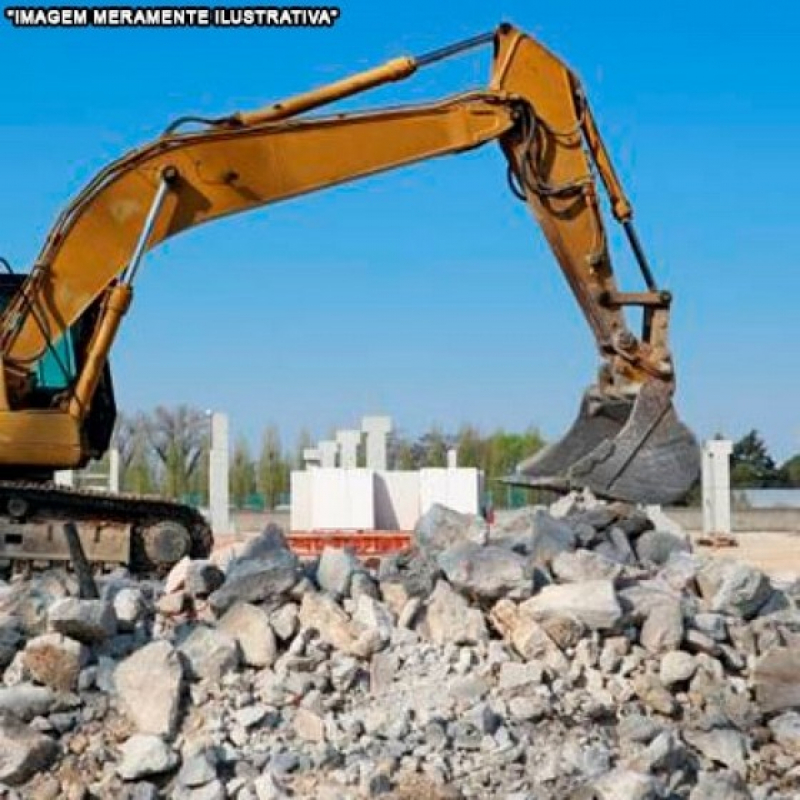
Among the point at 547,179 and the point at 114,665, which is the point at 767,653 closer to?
the point at 114,665

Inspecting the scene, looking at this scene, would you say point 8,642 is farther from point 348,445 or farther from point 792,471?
point 792,471

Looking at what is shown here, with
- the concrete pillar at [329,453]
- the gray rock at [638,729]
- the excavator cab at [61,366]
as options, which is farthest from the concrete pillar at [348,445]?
the gray rock at [638,729]

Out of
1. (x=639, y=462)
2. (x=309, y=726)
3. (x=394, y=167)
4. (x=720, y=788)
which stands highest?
(x=394, y=167)

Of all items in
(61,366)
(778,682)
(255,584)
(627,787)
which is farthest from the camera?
(61,366)

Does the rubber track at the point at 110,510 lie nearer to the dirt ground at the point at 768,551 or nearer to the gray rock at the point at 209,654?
the gray rock at the point at 209,654

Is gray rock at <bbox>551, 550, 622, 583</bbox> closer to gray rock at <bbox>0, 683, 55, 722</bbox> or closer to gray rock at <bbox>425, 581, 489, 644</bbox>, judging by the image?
gray rock at <bbox>425, 581, 489, 644</bbox>

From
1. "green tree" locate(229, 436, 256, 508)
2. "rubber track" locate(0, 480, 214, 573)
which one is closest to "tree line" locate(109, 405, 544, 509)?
"green tree" locate(229, 436, 256, 508)

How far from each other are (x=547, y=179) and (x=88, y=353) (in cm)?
331

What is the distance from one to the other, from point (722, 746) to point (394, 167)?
14.6ft

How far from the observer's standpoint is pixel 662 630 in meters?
6.27

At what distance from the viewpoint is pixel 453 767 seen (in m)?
5.36

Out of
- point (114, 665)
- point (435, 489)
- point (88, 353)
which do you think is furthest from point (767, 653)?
point (435, 489)

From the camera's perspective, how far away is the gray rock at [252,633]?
590cm

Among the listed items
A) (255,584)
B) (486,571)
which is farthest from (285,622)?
(486,571)
